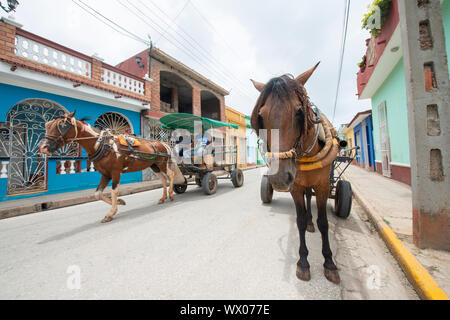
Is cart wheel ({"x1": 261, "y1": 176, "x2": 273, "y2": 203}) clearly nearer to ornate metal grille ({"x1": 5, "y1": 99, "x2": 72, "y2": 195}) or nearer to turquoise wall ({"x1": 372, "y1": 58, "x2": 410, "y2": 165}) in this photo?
turquoise wall ({"x1": 372, "y1": 58, "x2": 410, "y2": 165})

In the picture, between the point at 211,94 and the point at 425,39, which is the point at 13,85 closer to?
the point at 425,39

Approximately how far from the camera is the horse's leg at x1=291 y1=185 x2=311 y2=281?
5.23ft

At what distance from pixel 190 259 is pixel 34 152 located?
7089mm

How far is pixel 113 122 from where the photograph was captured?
26.3 ft

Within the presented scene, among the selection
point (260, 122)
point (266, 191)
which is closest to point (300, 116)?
point (260, 122)

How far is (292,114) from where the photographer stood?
4.11 feet

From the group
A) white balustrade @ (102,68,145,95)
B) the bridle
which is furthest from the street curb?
white balustrade @ (102,68,145,95)

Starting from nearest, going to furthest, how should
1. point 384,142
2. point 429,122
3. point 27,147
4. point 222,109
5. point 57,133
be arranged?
point 429,122
point 57,133
point 27,147
point 384,142
point 222,109

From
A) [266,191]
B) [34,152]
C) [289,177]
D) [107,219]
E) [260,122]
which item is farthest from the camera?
[34,152]

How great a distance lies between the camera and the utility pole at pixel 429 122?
1836 millimetres

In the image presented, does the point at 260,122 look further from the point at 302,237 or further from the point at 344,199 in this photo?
the point at 344,199

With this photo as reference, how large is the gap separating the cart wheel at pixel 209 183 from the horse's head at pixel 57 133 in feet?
10.5

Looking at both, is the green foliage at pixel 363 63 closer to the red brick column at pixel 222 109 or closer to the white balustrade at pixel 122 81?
the red brick column at pixel 222 109
